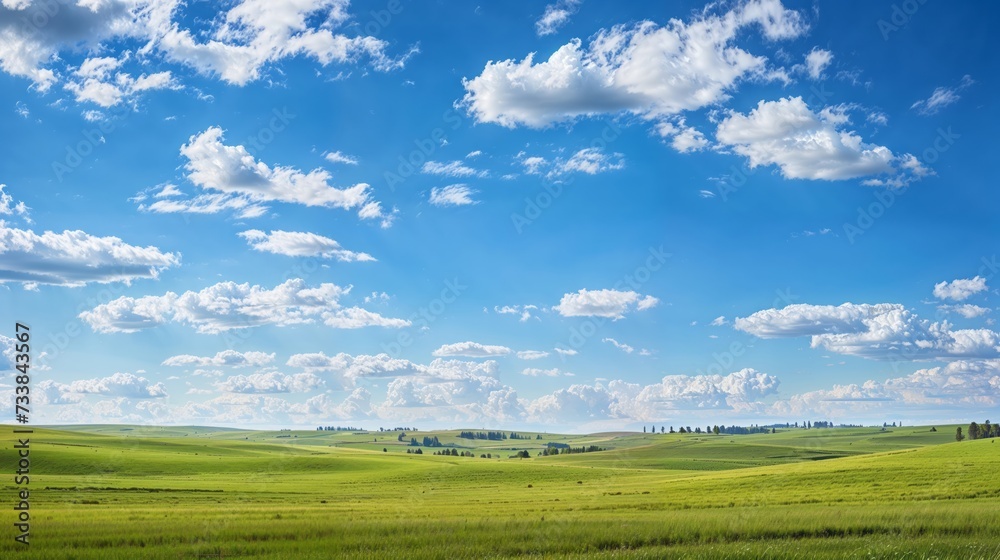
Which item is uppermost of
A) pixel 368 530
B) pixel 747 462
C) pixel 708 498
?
pixel 368 530

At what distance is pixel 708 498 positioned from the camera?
47.2 metres

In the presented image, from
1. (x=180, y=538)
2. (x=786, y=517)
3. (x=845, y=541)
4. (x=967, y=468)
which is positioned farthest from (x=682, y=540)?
(x=967, y=468)

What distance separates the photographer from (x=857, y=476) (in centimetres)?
5675

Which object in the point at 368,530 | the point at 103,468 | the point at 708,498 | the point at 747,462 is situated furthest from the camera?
the point at 747,462

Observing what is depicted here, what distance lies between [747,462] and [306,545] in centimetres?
15027

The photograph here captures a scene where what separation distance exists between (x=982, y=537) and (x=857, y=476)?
3973 cm

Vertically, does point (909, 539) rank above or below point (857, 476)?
above

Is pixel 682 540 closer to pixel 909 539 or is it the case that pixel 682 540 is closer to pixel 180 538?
pixel 909 539

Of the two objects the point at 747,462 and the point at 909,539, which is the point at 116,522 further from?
the point at 747,462

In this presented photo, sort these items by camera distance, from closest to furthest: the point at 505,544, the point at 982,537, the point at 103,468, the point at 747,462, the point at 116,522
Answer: the point at 505,544 < the point at 982,537 < the point at 116,522 < the point at 103,468 < the point at 747,462

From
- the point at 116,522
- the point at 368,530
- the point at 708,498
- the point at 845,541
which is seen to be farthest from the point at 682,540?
the point at 708,498

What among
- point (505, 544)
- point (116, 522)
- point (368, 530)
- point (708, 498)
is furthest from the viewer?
point (708, 498)

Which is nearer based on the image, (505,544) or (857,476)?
(505,544)

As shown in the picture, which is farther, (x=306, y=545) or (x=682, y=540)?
(x=682, y=540)
